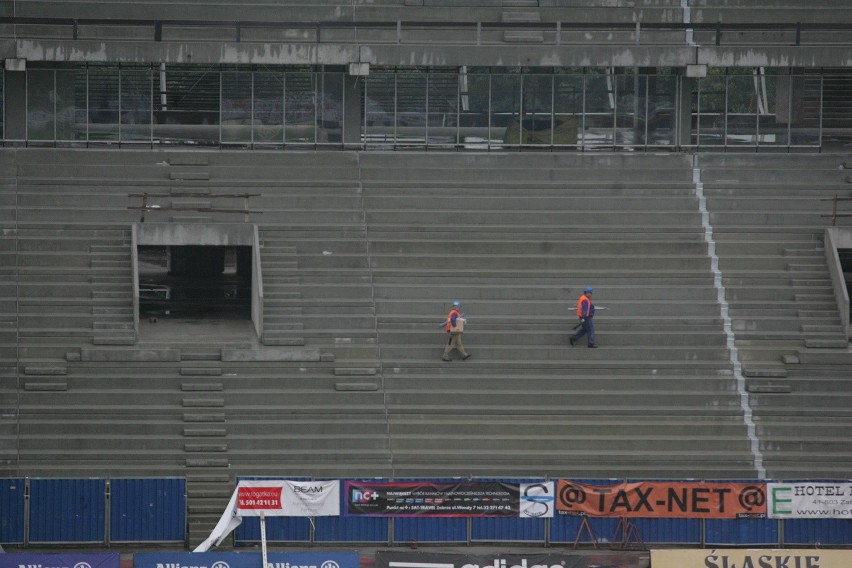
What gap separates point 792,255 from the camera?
3891 cm

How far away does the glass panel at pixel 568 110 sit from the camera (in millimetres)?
43625

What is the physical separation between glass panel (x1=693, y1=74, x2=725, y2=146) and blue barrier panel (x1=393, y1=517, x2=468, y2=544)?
17.9 metres

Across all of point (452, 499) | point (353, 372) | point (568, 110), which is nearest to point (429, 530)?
point (452, 499)

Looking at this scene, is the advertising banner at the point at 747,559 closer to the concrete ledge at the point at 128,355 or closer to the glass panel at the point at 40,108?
the concrete ledge at the point at 128,355

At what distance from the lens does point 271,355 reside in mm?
35219

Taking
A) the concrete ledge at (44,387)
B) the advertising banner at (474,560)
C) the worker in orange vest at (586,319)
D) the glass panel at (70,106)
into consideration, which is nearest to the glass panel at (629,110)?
the worker in orange vest at (586,319)

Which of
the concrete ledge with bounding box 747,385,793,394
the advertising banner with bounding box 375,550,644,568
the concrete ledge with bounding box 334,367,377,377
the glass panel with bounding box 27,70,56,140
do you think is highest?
the glass panel with bounding box 27,70,56,140

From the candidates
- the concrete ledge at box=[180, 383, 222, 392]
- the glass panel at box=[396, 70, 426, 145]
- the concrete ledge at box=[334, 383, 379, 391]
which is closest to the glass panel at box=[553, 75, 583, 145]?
the glass panel at box=[396, 70, 426, 145]

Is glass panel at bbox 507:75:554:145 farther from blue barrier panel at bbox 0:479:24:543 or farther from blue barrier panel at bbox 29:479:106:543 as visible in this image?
blue barrier panel at bbox 0:479:24:543

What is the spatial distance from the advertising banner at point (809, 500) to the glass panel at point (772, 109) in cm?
1657

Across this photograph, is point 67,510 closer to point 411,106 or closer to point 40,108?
point 40,108

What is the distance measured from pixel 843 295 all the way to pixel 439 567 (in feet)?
49.0

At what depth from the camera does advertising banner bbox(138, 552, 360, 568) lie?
27.0m

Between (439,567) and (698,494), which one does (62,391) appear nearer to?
(439,567)
